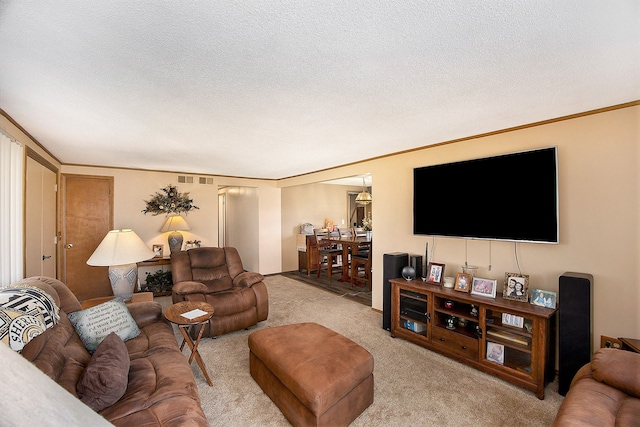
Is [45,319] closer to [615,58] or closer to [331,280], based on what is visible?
[615,58]

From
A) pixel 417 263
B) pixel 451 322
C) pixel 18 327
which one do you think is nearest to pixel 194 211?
pixel 417 263

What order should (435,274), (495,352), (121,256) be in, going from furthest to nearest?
(435,274), (121,256), (495,352)

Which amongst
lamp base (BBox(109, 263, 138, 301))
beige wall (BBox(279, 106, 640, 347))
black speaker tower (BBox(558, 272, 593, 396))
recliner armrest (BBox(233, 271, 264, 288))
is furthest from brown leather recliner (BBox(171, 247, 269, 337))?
black speaker tower (BBox(558, 272, 593, 396))

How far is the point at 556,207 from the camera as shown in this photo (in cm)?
254

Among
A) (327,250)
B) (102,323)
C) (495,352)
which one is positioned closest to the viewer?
(102,323)

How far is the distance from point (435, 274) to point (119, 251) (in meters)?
3.23

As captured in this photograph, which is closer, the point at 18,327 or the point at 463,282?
the point at 18,327

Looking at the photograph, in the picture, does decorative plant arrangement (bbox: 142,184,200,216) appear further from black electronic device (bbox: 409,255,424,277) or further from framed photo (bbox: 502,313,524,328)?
framed photo (bbox: 502,313,524,328)

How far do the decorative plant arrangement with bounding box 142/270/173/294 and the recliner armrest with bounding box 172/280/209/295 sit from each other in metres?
1.89

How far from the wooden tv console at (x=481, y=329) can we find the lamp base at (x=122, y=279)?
9.35 feet

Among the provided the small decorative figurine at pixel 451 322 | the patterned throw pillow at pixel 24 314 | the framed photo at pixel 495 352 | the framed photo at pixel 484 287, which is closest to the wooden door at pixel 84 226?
the patterned throw pillow at pixel 24 314

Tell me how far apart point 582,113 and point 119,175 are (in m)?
6.29

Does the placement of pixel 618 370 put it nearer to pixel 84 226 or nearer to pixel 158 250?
pixel 158 250

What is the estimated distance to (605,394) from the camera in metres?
1.76
